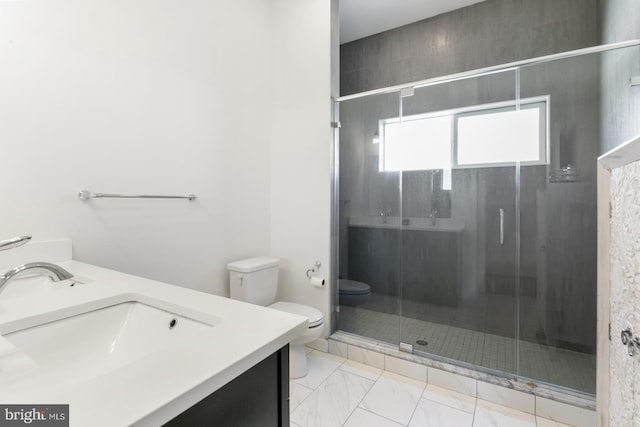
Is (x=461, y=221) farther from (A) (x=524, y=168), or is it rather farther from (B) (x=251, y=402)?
(B) (x=251, y=402)

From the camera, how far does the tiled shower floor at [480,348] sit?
71.6 inches

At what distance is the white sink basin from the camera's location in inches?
28.4

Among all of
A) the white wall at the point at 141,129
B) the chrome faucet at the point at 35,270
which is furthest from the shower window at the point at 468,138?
the chrome faucet at the point at 35,270

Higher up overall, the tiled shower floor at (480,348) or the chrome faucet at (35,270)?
the chrome faucet at (35,270)

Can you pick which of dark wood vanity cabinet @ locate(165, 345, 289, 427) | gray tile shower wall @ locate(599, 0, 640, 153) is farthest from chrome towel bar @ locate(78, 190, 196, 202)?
gray tile shower wall @ locate(599, 0, 640, 153)

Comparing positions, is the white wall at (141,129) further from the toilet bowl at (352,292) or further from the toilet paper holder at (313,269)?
the toilet bowl at (352,292)

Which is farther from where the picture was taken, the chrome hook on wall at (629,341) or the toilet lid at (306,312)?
the toilet lid at (306,312)

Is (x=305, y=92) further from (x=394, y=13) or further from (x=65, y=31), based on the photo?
(x=65, y=31)

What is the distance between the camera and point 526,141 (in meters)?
1.99

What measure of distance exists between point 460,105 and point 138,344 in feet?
8.26

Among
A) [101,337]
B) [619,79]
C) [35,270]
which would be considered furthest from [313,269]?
[619,79]

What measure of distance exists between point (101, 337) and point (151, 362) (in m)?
0.44

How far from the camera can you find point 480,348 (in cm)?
215

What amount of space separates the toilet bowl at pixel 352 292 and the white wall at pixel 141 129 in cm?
77
